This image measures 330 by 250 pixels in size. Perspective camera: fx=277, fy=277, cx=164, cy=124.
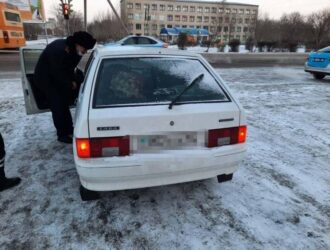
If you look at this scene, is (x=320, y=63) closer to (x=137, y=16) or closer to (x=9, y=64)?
(x=9, y=64)

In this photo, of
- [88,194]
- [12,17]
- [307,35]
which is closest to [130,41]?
[12,17]

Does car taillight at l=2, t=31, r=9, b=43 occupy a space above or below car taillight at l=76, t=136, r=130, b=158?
above

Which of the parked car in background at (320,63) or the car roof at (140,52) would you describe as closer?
the car roof at (140,52)

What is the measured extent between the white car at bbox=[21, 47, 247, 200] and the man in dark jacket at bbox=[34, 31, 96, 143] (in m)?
1.03

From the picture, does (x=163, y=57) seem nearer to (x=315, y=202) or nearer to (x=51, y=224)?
(x=51, y=224)

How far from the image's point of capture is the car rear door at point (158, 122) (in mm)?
2328

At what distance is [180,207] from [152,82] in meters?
1.31

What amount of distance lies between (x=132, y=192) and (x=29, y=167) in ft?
5.00

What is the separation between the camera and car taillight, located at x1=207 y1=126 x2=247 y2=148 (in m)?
2.60

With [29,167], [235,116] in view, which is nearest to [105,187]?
[235,116]

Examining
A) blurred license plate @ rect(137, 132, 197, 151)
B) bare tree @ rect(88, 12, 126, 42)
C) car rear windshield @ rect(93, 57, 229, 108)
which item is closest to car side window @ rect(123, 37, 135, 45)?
car rear windshield @ rect(93, 57, 229, 108)

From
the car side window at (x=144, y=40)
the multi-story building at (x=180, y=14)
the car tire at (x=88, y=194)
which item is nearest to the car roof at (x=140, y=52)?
the car tire at (x=88, y=194)

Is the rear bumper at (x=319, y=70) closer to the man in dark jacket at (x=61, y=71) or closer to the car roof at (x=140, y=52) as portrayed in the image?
the car roof at (x=140, y=52)

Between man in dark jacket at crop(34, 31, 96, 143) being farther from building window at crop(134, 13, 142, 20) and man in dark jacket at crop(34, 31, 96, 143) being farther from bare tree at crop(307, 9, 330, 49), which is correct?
building window at crop(134, 13, 142, 20)
